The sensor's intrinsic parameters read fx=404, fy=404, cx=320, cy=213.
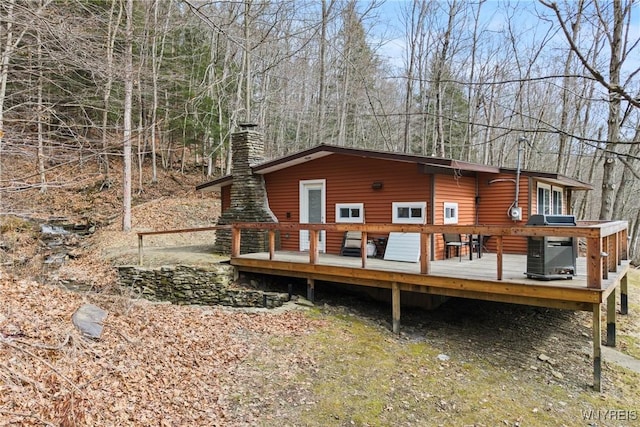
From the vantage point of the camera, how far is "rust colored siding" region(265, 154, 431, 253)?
8828mm

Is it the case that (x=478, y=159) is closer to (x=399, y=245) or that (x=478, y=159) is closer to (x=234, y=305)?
(x=399, y=245)

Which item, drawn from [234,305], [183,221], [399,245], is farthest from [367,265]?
[183,221]

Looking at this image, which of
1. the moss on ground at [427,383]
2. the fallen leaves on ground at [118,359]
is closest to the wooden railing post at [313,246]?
the fallen leaves on ground at [118,359]

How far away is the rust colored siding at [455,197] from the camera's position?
8.68 m

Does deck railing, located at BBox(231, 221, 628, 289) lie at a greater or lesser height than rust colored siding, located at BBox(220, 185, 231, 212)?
lesser

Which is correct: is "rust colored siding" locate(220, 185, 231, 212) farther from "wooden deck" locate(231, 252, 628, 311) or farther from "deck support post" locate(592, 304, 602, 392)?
"deck support post" locate(592, 304, 602, 392)

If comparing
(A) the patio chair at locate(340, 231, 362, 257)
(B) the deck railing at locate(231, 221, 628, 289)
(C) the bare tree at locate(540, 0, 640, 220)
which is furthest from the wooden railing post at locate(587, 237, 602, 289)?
(A) the patio chair at locate(340, 231, 362, 257)

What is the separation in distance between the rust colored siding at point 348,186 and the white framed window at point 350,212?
0.31 feet

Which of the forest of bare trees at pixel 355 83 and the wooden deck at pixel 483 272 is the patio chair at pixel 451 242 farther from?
the forest of bare trees at pixel 355 83

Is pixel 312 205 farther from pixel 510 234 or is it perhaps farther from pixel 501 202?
pixel 510 234

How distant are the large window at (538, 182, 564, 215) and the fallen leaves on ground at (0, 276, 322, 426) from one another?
755cm

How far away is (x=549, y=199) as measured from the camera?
38.6 feet

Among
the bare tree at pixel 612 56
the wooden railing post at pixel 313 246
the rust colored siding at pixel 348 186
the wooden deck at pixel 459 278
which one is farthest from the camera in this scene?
the rust colored siding at pixel 348 186

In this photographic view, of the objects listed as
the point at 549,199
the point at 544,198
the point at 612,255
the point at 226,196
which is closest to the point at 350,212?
the point at 226,196
